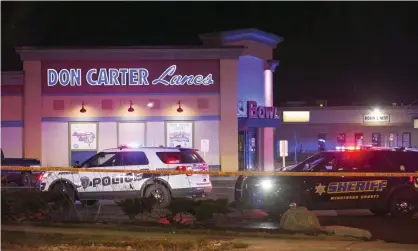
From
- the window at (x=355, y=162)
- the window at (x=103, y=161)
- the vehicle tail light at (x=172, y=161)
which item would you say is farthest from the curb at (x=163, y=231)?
the vehicle tail light at (x=172, y=161)

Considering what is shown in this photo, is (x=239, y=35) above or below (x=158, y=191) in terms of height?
above

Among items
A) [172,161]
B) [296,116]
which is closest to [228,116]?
[172,161]

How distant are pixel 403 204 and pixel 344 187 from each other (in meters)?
1.43

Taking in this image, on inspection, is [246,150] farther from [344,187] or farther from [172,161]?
[344,187]

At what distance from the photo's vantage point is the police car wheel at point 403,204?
14375 millimetres

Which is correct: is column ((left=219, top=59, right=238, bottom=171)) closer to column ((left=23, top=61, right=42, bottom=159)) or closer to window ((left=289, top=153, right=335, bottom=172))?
column ((left=23, top=61, right=42, bottom=159))

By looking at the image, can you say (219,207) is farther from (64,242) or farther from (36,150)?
(36,150)

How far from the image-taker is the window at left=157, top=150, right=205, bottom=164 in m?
17.2

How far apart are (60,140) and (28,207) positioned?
1971 cm

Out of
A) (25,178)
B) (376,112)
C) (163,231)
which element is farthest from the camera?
(376,112)

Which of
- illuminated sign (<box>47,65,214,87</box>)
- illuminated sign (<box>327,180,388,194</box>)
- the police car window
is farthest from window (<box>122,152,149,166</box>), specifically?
illuminated sign (<box>47,65,214,87</box>)

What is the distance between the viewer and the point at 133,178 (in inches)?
653

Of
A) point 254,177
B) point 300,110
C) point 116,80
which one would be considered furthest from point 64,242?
point 300,110

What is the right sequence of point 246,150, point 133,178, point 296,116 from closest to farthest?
point 133,178, point 246,150, point 296,116
